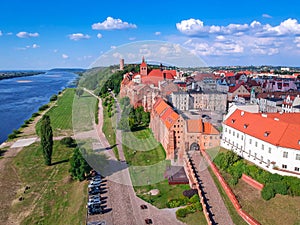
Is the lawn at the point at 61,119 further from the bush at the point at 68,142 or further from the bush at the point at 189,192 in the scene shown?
the bush at the point at 189,192

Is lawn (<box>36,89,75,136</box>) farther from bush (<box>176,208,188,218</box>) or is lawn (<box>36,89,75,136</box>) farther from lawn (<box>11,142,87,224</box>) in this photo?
bush (<box>176,208,188,218</box>)

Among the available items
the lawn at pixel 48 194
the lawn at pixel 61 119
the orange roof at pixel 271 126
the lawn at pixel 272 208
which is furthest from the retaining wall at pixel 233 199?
the lawn at pixel 61 119

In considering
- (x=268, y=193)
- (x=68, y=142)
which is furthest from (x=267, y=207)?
(x=68, y=142)

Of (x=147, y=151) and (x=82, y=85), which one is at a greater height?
(x=82, y=85)

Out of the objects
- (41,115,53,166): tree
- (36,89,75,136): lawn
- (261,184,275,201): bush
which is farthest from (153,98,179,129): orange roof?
(36,89,75,136): lawn

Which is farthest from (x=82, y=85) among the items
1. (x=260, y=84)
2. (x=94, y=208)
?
(x=260, y=84)

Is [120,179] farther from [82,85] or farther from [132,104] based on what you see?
[132,104]
